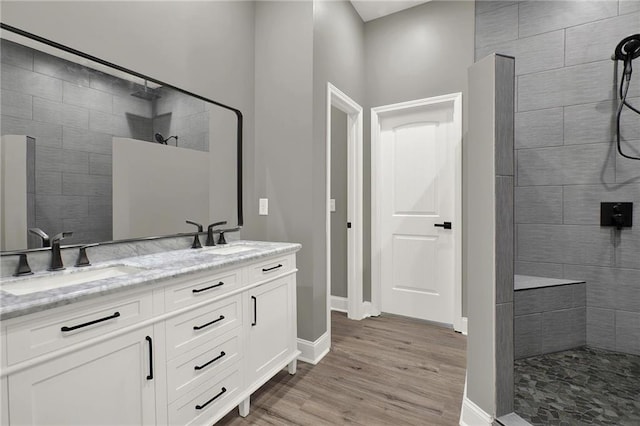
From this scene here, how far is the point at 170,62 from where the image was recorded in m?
2.00

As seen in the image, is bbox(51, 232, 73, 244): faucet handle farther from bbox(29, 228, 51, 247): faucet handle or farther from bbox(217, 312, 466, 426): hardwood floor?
bbox(217, 312, 466, 426): hardwood floor

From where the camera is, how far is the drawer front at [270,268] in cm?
184

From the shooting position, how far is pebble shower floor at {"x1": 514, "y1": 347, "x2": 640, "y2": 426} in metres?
1.52

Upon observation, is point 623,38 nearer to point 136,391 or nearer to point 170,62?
point 170,62

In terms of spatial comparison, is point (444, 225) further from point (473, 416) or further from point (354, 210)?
point (473, 416)

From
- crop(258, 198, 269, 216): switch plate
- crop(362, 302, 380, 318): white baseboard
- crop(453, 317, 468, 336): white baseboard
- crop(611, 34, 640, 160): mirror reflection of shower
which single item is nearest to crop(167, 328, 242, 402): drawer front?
crop(258, 198, 269, 216): switch plate

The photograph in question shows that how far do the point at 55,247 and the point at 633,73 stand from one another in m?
3.58

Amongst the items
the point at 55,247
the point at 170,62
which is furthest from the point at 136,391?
the point at 170,62

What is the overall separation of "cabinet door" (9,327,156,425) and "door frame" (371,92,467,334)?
244 cm

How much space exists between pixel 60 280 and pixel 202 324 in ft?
2.04

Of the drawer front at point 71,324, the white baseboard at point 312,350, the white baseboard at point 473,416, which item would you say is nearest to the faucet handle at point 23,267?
the drawer front at point 71,324

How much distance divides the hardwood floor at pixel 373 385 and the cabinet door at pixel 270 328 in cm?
19

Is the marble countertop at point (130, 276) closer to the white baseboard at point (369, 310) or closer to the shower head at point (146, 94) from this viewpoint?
the shower head at point (146, 94)

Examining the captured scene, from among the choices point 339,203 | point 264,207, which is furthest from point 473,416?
point 339,203
